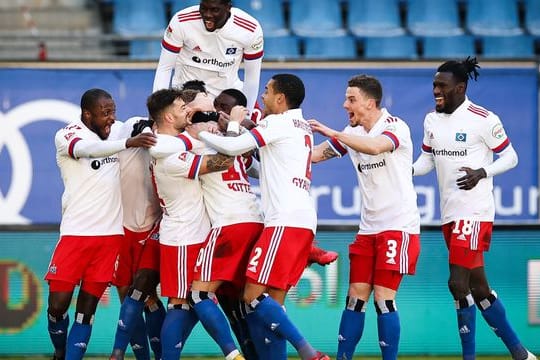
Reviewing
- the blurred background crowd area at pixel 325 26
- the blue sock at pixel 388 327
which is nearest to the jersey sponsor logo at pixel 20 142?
the blurred background crowd area at pixel 325 26

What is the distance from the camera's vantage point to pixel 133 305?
9.12 meters

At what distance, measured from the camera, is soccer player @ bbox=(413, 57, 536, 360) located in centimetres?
967

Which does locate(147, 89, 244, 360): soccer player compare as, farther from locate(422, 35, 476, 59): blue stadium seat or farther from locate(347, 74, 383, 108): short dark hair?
locate(422, 35, 476, 59): blue stadium seat

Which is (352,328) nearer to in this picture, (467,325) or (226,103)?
(467,325)

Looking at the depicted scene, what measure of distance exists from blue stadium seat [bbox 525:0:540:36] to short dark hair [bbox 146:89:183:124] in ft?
29.0

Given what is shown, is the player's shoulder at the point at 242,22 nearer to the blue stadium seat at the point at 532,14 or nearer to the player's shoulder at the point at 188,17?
the player's shoulder at the point at 188,17

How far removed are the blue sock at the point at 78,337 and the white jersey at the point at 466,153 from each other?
2.79 metres

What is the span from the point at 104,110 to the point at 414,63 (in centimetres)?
505

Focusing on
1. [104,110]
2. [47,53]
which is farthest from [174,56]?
[47,53]

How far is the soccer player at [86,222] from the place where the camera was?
9031 mm

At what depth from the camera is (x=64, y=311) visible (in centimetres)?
920

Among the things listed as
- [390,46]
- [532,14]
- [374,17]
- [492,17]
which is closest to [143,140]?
[390,46]

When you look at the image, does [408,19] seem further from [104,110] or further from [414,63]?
[104,110]

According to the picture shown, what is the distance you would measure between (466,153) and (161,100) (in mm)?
2394
